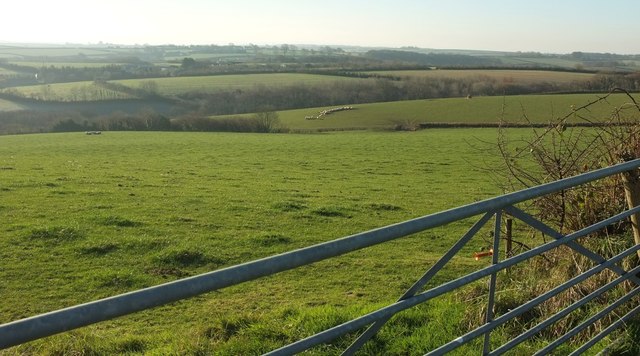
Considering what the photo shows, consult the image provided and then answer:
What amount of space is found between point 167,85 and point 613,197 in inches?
3387

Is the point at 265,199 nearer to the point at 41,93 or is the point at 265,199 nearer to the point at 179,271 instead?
the point at 179,271

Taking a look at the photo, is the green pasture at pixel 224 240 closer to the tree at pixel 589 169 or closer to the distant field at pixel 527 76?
the tree at pixel 589 169

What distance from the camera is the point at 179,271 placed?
985 cm

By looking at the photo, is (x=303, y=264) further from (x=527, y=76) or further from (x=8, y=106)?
(x=8, y=106)

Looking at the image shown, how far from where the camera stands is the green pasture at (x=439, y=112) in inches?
1912

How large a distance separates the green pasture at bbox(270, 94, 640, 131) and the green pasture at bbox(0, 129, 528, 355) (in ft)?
70.4

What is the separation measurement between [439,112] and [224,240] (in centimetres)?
4365

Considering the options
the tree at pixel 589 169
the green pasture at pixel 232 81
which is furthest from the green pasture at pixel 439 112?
the tree at pixel 589 169

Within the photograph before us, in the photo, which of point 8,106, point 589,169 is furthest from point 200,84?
point 589,169

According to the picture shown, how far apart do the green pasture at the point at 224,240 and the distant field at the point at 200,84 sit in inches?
2056

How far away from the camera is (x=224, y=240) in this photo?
1204cm

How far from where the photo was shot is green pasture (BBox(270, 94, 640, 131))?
48.6m

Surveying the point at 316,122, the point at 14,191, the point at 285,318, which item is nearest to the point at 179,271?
the point at 285,318

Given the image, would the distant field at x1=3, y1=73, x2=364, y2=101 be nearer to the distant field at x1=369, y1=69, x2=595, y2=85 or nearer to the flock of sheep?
the distant field at x1=369, y1=69, x2=595, y2=85
